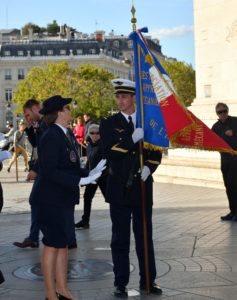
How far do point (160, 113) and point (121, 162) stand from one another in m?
0.62

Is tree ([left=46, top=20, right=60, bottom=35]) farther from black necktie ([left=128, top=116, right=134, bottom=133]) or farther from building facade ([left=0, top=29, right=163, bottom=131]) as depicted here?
black necktie ([left=128, top=116, right=134, bottom=133])

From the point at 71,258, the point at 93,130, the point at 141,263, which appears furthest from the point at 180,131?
the point at 93,130

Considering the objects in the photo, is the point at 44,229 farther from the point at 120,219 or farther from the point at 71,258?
the point at 71,258

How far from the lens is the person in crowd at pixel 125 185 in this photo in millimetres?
6383

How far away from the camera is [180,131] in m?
6.51

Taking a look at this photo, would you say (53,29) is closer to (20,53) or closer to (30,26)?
(30,26)

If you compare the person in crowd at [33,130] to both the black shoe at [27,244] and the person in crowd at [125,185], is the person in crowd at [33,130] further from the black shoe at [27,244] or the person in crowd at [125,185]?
the person in crowd at [125,185]

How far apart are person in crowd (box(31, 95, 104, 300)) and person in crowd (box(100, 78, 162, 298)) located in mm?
429

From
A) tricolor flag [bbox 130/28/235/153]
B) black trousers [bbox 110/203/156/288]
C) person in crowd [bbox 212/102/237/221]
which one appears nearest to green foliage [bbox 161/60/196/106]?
person in crowd [bbox 212/102/237/221]

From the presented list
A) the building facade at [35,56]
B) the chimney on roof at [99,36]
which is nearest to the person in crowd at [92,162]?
the building facade at [35,56]

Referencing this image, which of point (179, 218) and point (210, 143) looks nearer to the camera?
point (210, 143)

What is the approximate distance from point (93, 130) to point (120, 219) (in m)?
4.22

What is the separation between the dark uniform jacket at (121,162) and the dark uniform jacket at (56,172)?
1.59 ft

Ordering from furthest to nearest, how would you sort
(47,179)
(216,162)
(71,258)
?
1. (216,162)
2. (71,258)
3. (47,179)
